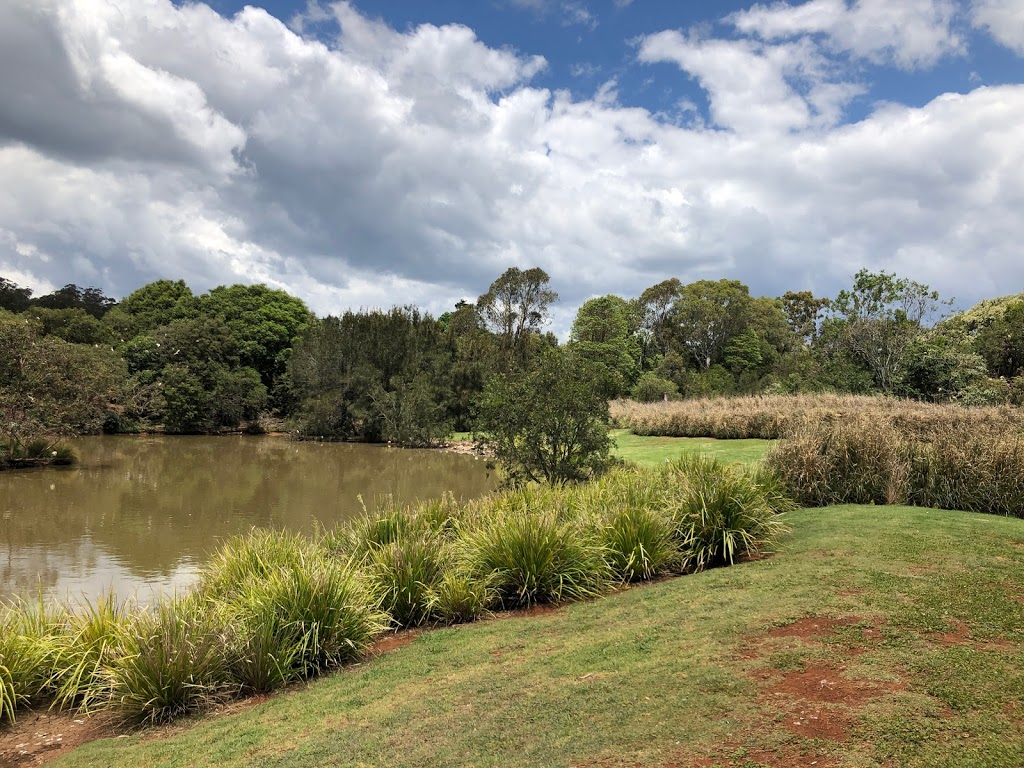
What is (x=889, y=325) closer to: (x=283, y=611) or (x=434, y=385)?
(x=434, y=385)

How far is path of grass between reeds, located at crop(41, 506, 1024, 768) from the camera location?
351 centimetres

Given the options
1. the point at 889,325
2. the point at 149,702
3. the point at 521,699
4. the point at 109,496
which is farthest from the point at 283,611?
the point at 889,325

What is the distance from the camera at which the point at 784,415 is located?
24.3m

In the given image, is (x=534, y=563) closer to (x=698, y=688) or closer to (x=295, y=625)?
(x=295, y=625)

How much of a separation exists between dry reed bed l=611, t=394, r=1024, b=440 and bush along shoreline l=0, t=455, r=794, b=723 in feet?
17.1

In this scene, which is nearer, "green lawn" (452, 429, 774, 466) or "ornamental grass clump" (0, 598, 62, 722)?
"ornamental grass clump" (0, 598, 62, 722)

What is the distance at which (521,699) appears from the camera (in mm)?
4566

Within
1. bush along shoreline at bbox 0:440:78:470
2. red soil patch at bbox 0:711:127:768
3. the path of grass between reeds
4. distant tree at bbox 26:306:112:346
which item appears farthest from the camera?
distant tree at bbox 26:306:112:346

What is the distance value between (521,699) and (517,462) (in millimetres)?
9410

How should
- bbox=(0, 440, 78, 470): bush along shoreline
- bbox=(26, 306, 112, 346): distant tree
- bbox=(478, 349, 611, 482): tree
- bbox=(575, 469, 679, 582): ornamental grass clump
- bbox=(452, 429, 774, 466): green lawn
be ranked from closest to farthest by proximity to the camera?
bbox=(575, 469, 679, 582): ornamental grass clump < bbox=(478, 349, 611, 482): tree < bbox=(452, 429, 774, 466): green lawn < bbox=(0, 440, 78, 470): bush along shoreline < bbox=(26, 306, 112, 346): distant tree

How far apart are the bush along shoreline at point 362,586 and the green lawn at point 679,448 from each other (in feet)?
35.8

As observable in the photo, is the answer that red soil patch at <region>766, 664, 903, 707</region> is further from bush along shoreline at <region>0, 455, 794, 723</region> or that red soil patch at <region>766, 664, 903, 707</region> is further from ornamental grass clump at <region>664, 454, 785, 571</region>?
ornamental grass clump at <region>664, 454, 785, 571</region>

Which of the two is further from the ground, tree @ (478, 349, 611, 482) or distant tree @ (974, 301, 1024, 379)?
distant tree @ (974, 301, 1024, 379)

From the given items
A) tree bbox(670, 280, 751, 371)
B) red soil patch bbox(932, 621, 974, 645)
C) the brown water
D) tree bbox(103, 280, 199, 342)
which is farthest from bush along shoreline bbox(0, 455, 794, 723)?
tree bbox(670, 280, 751, 371)
